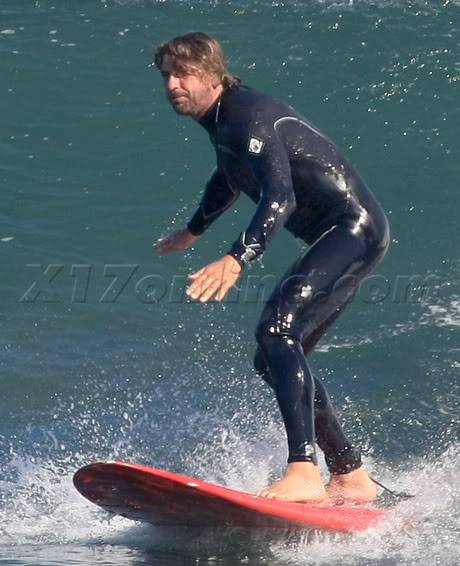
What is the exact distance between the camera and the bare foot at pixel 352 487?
6.39 metres

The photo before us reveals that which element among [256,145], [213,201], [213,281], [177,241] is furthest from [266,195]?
[177,241]

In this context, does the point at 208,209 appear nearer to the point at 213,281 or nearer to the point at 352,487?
the point at 213,281

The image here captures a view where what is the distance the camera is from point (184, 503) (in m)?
5.62

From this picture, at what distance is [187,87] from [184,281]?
4640mm

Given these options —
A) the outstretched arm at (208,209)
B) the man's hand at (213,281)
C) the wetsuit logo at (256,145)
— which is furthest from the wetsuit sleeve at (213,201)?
the man's hand at (213,281)

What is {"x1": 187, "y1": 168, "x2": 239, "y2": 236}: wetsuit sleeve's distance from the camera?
6645 millimetres

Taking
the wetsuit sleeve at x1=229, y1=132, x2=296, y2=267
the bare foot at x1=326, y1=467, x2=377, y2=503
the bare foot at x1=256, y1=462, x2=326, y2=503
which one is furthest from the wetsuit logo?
the bare foot at x1=326, y1=467, x2=377, y2=503

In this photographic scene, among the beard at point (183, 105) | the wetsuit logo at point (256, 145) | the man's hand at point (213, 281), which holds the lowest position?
the man's hand at point (213, 281)

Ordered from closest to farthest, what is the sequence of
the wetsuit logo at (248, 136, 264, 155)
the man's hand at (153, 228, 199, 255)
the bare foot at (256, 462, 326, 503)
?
1. the bare foot at (256, 462, 326, 503)
2. the wetsuit logo at (248, 136, 264, 155)
3. the man's hand at (153, 228, 199, 255)

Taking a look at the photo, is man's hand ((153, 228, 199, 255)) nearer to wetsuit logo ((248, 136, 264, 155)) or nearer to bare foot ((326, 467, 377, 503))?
wetsuit logo ((248, 136, 264, 155))

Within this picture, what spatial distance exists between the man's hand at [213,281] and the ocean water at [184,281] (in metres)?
1.36

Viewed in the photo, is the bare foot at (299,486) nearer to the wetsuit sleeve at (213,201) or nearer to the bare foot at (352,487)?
the bare foot at (352,487)

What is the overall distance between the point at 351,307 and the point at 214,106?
Answer: 4251 millimetres

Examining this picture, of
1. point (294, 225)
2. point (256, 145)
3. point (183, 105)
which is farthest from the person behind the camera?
point (294, 225)
